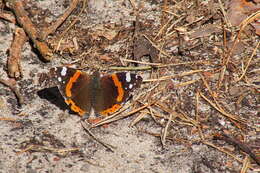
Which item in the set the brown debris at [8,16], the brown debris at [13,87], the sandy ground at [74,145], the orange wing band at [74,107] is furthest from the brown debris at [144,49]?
the brown debris at [8,16]

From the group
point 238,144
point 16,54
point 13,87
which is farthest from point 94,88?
point 238,144

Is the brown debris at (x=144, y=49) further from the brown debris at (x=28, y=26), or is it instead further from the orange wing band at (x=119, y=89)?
the brown debris at (x=28, y=26)

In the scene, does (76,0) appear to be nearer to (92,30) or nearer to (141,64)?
(92,30)

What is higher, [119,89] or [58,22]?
[58,22]

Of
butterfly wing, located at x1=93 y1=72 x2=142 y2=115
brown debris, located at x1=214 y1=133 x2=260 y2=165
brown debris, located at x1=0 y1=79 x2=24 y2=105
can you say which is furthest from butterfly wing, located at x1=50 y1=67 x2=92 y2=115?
brown debris, located at x1=214 y1=133 x2=260 y2=165

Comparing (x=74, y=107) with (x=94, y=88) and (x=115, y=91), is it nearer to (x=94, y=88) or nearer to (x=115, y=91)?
(x=94, y=88)
